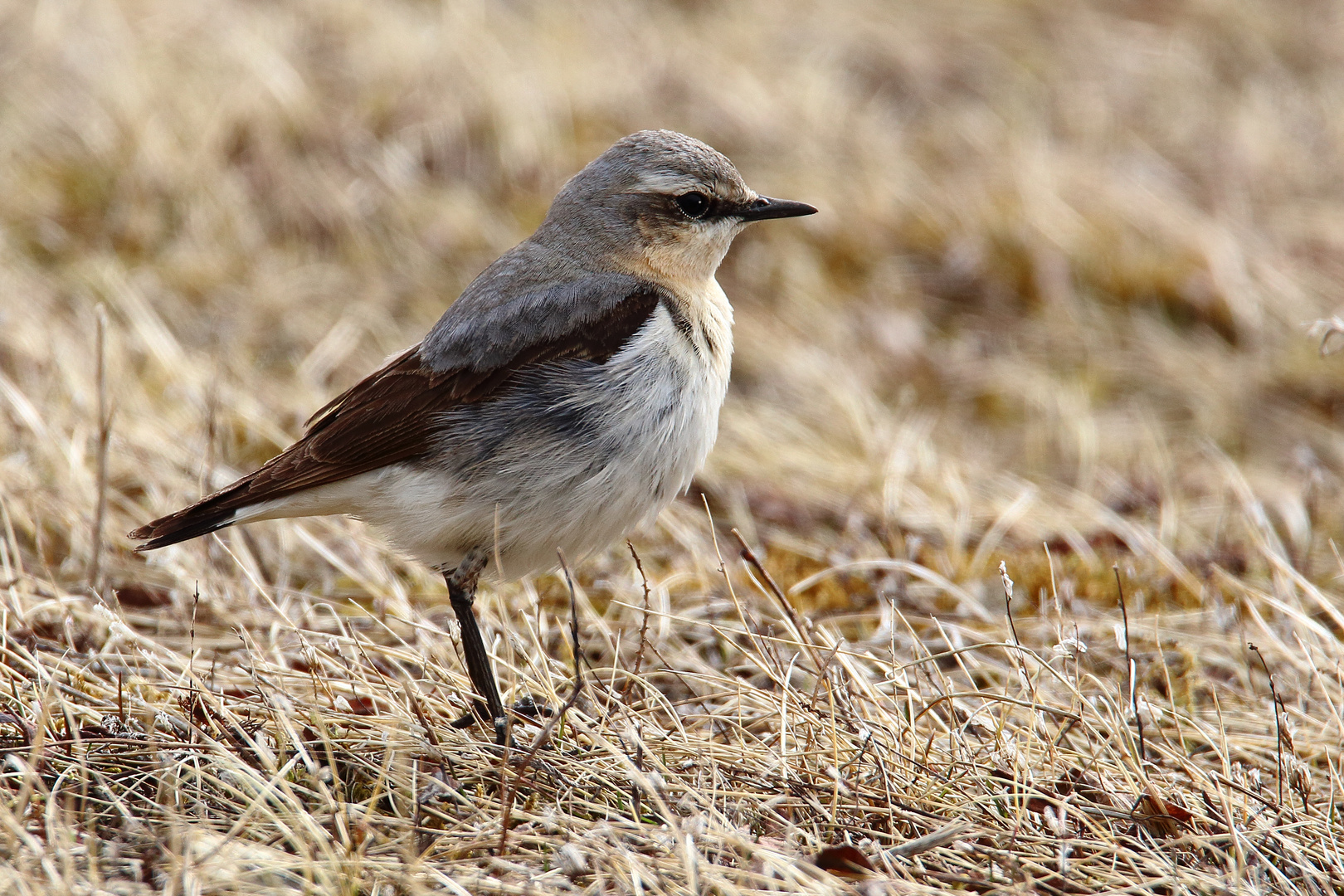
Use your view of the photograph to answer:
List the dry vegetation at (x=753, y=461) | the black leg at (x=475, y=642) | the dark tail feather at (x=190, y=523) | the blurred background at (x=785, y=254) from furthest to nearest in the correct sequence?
the blurred background at (x=785, y=254) → the dark tail feather at (x=190, y=523) → the black leg at (x=475, y=642) → the dry vegetation at (x=753, y=461)

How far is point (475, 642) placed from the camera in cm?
433

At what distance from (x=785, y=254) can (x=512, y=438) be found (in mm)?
4866

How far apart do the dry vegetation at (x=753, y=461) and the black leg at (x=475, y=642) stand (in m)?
0.11

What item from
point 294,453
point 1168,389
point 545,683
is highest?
point 294,453

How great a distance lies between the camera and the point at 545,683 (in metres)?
4.29

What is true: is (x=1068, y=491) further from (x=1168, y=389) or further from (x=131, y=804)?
(x=131, y=804)

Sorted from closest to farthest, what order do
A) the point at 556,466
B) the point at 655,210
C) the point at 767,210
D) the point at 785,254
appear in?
the point at 556,466 < the point at 655,210 < the point at 767,210 < the point at 785,254

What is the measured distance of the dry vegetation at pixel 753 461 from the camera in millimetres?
3539

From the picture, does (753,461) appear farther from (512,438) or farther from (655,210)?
(512,438)

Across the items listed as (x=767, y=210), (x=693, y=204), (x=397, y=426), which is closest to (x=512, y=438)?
→ (x=397, y=426)

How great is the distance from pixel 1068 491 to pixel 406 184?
16.3ft

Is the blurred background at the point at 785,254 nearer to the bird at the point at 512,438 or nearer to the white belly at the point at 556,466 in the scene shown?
the bird at the point at 512,438

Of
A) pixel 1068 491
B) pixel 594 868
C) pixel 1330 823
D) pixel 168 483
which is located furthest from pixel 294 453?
pixel 1068 491

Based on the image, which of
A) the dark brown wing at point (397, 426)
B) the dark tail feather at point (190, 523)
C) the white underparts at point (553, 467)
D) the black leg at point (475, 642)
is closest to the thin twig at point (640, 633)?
the white underparts at point (553, 467)
